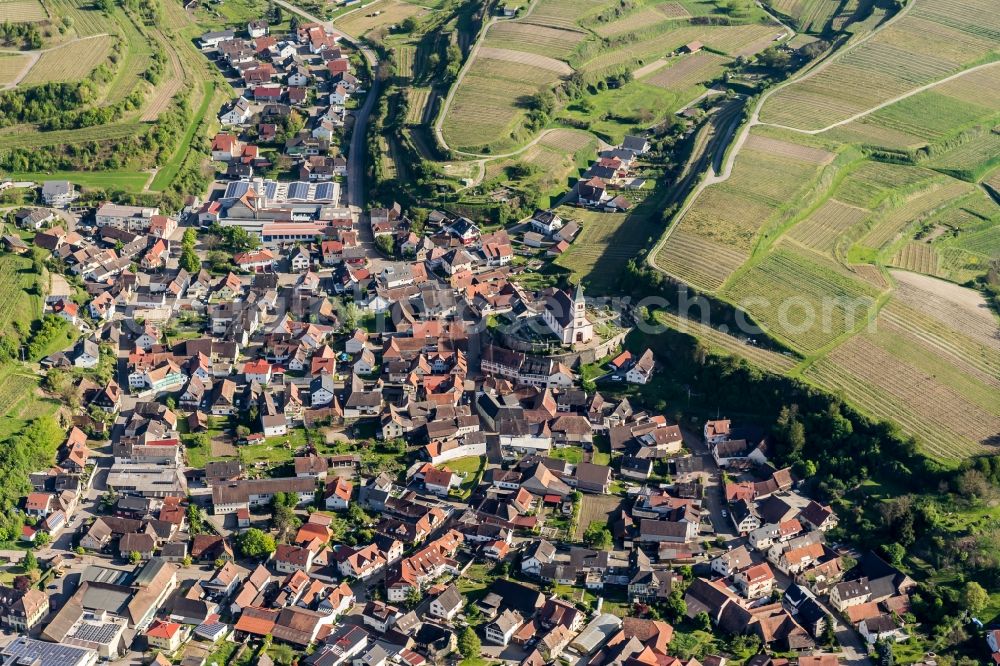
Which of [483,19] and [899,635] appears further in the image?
[483,19]

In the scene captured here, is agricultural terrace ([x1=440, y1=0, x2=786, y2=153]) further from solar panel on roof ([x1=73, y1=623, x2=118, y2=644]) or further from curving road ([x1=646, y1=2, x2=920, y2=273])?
solar panel on roof ([x1=73, y1=623, x2=118, y2=644])

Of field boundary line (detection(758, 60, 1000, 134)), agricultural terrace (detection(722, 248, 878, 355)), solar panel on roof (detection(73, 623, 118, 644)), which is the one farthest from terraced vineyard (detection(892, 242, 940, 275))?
solar panel on roof (detection(73, 623, 118, 644))

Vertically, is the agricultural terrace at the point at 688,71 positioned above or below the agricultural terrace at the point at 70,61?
below

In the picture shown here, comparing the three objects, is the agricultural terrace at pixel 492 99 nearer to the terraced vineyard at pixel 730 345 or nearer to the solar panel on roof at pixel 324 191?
the solar panel on roof at pixel 324 191

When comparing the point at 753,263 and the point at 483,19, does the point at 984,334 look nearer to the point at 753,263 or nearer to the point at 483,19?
the point at 753,263

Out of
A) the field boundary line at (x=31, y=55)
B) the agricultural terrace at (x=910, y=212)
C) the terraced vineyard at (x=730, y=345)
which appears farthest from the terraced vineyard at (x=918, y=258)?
the field boundary line at (x=31, y=55)

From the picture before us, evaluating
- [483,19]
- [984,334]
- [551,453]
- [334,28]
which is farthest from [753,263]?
[334,28]

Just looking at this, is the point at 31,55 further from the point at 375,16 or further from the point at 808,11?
the point at 808,11
